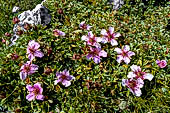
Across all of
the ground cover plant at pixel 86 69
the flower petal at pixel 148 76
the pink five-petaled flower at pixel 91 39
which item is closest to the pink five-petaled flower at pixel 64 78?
the ground cover plant at pixel 86 69

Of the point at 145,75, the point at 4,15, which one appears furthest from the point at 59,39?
the point at 4,15

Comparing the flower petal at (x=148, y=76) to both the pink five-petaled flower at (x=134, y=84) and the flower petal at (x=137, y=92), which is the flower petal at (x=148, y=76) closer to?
the pink five-petaled flower at (x=134, y=84)

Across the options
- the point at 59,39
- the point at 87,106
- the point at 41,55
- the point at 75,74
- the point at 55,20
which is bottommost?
the point at 87,106

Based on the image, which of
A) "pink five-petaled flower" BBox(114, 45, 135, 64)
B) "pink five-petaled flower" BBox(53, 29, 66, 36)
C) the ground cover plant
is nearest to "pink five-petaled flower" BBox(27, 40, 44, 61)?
the ground cover plant

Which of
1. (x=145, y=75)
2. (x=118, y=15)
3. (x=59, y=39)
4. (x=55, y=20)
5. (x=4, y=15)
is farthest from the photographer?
(x=4, y=15)

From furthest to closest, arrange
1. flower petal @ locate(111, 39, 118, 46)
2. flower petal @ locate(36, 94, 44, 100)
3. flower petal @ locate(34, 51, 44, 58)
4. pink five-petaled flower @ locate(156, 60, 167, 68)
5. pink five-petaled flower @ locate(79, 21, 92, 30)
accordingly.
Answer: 1. pink five-petaled flower @ locate(79, 21, 92, 30)
2. flower petal @ locate(111, 39, 118, 46)
3. pink five-petaled flower @ locate(156, 60, 167, 68)
4. flower petal @ locate(34, 51, 44, 58)
5. flower petal @ locate(36, 94, 44, 100)

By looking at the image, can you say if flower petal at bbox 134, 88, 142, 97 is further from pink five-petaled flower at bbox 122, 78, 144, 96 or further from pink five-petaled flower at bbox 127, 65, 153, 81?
pink five-petaled flower at bbox 127, 65, 153, 81

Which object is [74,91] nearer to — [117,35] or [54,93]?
[54,93]
